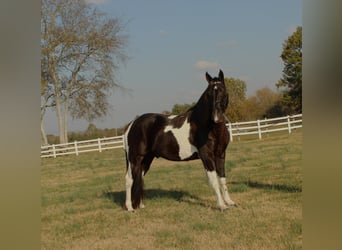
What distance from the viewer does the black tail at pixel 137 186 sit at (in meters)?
2.31

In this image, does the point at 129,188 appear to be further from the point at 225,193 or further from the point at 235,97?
the point at 235,97

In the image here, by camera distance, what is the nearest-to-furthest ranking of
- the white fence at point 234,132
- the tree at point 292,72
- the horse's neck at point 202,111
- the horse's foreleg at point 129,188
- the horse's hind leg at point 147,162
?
1. the tree at point 292,72
2. the white fence at point 234,132
3. the horse's neck at point 202,111
4. the horse's foreleg at point 129,188
5. the horse's hind leg at point 147,162

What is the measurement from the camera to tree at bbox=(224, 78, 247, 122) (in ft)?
5.77

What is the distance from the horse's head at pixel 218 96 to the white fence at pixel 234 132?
182 millimetres

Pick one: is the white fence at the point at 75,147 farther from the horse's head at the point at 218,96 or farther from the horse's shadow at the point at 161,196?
the horse's head at the point at 218,96

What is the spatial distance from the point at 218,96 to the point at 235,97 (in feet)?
0.40

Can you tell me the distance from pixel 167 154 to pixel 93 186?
59 cm

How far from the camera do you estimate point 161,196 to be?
234 centimetres

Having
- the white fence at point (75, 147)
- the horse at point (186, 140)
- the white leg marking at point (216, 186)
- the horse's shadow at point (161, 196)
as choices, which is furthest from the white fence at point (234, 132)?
the horse's shadow at point (161, 196)
